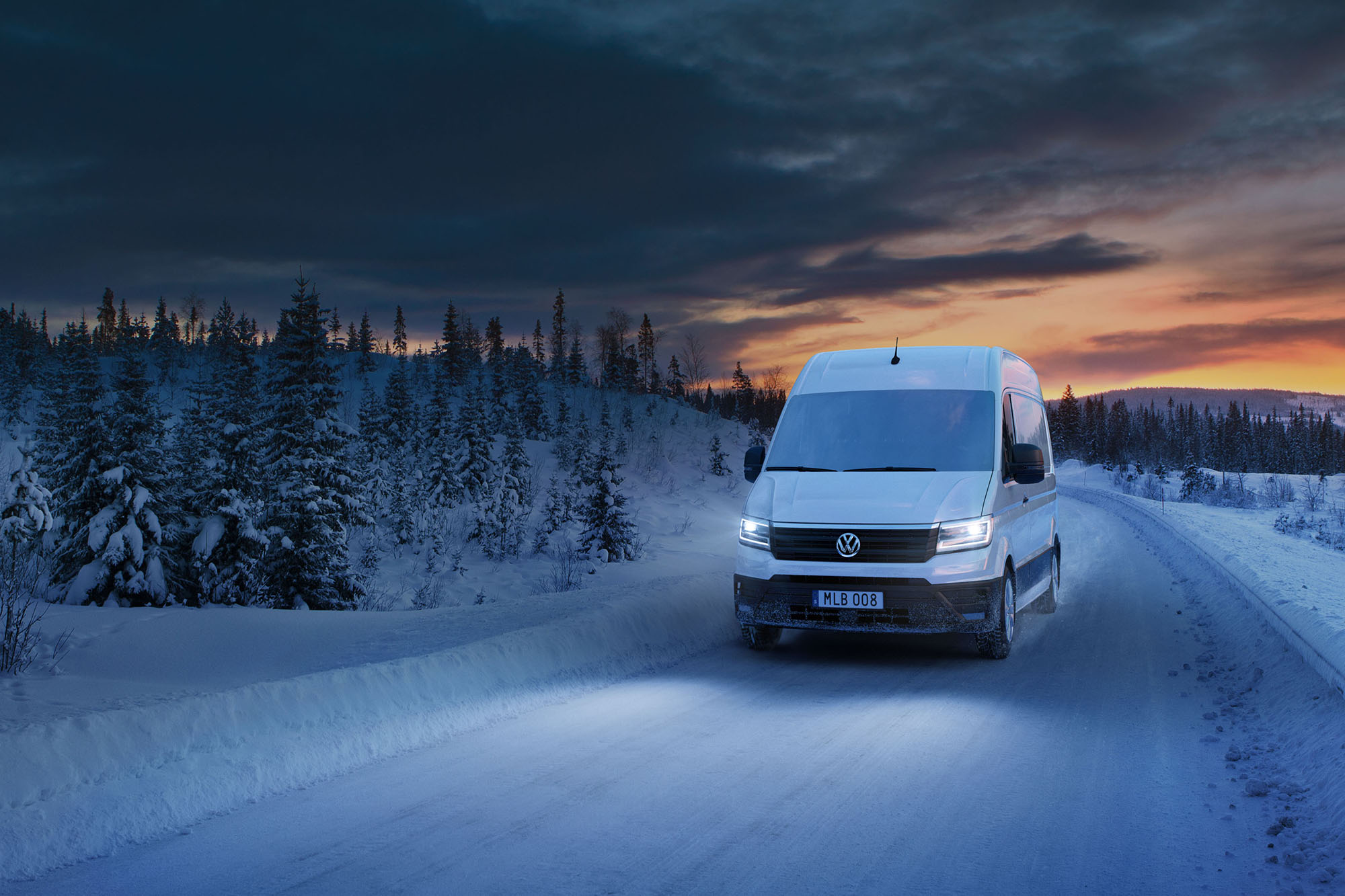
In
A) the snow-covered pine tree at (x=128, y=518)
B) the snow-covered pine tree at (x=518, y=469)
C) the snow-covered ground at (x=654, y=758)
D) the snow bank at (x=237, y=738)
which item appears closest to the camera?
the snow-covered ground at (x=654, y=758)

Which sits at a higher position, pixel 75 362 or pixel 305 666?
pixel 75 362

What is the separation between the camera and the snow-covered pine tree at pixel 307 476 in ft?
62.2

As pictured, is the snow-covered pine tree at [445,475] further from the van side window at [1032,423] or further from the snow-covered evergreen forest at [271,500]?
the van side window at [1032,423]

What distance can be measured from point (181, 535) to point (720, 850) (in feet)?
59.7

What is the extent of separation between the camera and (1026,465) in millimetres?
8719

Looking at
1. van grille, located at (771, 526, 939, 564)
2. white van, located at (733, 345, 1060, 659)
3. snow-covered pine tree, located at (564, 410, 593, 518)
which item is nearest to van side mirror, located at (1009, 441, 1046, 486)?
white van, located at (733, 345, 1060, 659)

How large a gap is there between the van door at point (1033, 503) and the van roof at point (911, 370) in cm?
40

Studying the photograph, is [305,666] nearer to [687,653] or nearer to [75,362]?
[687,653]

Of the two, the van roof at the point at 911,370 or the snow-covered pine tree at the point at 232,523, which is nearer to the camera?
the van roof at the point at 911,370

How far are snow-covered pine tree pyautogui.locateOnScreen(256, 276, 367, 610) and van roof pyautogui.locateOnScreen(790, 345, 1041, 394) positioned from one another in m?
13.3

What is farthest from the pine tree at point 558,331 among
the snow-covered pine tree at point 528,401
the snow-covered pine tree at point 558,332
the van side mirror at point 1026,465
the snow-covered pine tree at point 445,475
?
the van side mirror at point 1026,465

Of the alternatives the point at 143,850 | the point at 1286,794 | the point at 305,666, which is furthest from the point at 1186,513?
the point at 143,850

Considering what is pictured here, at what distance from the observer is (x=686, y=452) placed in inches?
2391

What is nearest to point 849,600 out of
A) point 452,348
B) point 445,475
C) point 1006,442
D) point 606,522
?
point 1006,442
